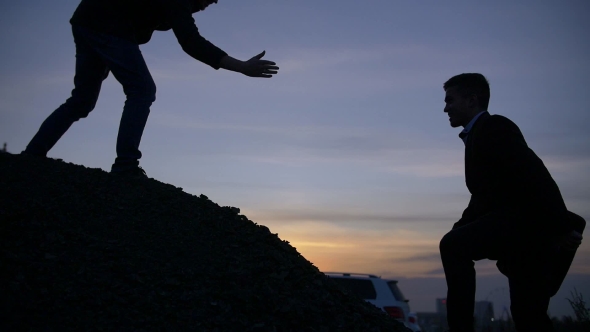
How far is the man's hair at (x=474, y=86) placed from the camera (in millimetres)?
4043

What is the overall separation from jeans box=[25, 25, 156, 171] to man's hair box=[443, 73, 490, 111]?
9.66ft

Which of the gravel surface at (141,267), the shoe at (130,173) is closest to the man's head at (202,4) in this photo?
the shoe at (130,173)

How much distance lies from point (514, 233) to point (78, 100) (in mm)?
4289

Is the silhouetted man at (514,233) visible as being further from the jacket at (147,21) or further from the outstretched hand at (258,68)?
the jacket at (147,21)

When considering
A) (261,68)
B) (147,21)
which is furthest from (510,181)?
(147,21)

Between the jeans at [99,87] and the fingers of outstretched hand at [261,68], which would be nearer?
the fingers of outstretched hand at [261,68]

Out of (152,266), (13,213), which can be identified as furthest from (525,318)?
(13,213)

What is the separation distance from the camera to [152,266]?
4305 millimetres

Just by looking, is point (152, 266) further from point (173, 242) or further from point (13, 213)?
point (13, 213)

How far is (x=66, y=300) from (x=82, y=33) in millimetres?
2980

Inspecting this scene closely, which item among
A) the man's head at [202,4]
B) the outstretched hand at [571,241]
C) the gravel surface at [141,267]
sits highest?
the man's head at [202,4]

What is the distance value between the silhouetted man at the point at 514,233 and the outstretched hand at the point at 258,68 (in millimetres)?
1923

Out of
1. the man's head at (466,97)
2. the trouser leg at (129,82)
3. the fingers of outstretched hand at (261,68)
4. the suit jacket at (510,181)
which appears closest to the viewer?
the suit jacket at (510,181)

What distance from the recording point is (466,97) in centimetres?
404
